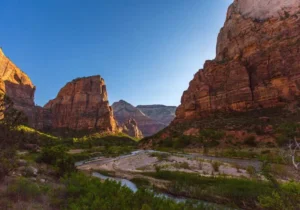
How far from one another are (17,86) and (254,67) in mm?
133525

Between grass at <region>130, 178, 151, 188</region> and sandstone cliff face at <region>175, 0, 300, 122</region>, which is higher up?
sandstone cliff face at <region>175, 0, 300, 122</region>

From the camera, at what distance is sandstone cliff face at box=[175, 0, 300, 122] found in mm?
65062

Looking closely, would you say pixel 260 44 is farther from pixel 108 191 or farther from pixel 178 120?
pixel 108 191

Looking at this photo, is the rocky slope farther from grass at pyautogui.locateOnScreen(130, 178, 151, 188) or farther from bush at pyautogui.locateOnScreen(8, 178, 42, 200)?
bush at pyautogui.locateOnScreen(8, 178, 42, 200)

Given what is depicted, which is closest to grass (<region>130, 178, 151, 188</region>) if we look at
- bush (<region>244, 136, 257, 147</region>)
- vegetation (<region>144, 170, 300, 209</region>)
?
vegetation (<region>144, 170, 300, 209</region>)

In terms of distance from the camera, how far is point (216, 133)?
51.8 m

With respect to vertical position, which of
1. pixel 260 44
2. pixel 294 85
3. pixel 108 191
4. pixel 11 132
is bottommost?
pixel 108 191

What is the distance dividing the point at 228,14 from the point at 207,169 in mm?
115442

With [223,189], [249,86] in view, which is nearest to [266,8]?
[249,86]

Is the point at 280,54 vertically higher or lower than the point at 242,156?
higher

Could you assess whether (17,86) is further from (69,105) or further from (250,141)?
(250,141)

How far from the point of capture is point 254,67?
7550 centimetres

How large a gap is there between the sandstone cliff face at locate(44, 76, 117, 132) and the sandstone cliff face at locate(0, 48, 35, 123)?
17744 millimetres

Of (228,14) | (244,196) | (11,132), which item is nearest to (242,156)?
(244,196)
